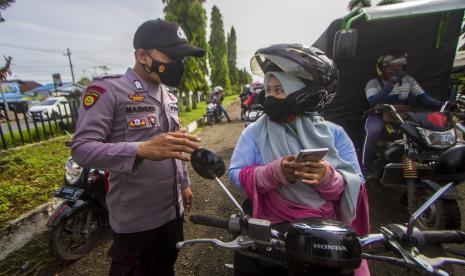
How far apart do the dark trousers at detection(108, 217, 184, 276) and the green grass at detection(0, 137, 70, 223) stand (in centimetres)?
199

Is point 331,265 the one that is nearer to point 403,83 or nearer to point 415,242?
point 415,242

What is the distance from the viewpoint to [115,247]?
5.37ft

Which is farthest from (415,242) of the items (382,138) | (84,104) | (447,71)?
(447,71)

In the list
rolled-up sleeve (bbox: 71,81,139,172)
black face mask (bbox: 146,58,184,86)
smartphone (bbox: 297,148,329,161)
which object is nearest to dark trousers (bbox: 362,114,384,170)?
black face mask (bbox: 146,58,184,86)

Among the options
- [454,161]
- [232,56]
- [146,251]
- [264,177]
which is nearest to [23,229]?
[146,251]

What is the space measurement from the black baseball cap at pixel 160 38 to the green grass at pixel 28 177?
2.61 m

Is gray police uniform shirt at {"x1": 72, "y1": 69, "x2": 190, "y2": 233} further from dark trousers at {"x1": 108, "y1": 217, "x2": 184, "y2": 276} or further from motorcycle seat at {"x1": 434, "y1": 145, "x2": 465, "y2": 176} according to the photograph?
motorcycle seat at {"x1": 434, "y1": 145, "x2": 465, "y2": 176}

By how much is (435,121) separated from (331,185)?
2.24 meters

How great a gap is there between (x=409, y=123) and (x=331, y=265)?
2810 millimetres

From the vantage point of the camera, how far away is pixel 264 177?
1.27 m

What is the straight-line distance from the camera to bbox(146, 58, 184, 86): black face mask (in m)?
1.59

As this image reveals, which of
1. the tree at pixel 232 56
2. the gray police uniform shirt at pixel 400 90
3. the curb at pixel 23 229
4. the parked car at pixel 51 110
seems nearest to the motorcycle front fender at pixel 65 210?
the curb at pixel 23 229

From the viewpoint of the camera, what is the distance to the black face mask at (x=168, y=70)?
1.59 metres

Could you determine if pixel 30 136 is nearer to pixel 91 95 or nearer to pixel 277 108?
pixel 91 95
